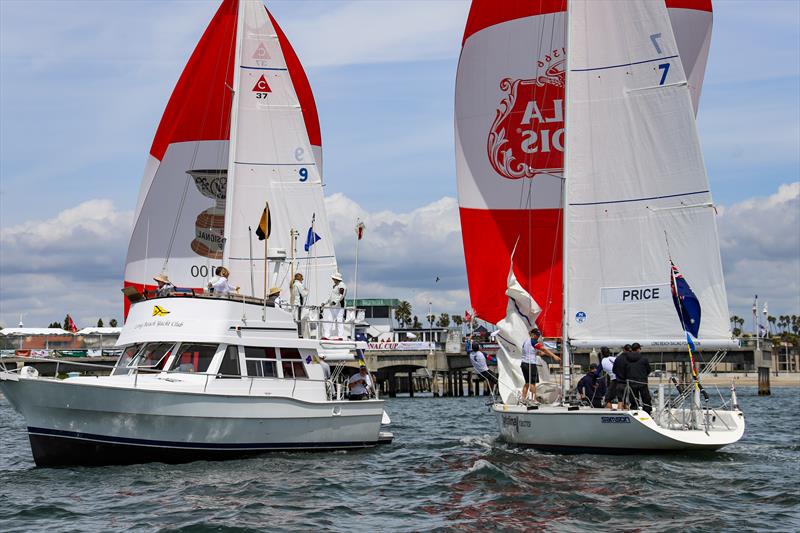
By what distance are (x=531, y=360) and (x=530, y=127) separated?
23.0ft

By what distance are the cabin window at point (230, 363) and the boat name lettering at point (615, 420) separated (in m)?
7.75

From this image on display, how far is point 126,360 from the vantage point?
23031 millimetres

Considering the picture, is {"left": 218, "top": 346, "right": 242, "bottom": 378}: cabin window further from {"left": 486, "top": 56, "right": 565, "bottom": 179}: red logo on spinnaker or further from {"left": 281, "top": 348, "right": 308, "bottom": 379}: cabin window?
{"left": 486, "top": 56, "right": 565, "bottom": 179}: red logo on spinnaker

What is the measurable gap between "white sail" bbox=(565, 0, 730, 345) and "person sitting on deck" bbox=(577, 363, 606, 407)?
89cm

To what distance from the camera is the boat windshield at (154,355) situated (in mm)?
22125

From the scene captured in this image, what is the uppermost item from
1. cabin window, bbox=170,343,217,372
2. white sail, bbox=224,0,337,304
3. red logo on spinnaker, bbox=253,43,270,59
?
red logo on spinnaker, bbox=253,43,270,59

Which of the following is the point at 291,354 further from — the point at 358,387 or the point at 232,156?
the point at 232,156

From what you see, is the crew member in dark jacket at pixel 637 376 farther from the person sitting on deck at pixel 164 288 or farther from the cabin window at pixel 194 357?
the person sitting on deck at pixel 164 288

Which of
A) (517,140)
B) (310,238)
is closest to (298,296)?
(310,238)

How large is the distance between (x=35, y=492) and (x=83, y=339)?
78993 mm

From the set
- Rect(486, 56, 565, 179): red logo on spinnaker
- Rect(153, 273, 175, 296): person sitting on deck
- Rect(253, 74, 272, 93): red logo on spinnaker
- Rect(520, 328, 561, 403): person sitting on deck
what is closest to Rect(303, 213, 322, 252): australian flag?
Rect(253, 74, 272, 93): red logo on spinnaker

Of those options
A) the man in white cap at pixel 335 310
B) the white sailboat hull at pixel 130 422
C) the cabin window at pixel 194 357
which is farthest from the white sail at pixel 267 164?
the white sailboat hull at pixel 130 422

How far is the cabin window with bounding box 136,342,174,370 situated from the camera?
22.1 metres

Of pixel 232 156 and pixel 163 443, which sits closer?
pixel 163 443
